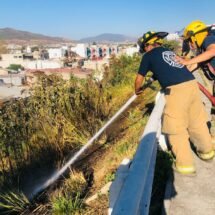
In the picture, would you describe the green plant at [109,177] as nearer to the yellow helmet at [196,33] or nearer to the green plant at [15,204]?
the green plant at [15,204]

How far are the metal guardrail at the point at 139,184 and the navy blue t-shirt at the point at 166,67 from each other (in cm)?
49

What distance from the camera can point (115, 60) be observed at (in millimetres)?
14430

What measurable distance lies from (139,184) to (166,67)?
2.26 m

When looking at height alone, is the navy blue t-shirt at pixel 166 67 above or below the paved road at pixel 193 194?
above

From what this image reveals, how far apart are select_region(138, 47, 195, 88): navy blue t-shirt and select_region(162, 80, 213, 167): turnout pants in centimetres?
7

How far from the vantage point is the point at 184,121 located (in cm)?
427

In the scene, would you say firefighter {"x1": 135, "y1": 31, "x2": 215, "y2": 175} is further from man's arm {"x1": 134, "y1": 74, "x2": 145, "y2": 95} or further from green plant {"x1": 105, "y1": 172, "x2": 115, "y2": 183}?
green plant {"x1": 105, "y1": 172, "x2": 115, "y2": 183}

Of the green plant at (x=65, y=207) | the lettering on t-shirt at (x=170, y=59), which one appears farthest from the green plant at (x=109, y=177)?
the lettering on t-shirt at (x=170, y=59)

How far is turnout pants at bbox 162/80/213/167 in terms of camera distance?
411cm

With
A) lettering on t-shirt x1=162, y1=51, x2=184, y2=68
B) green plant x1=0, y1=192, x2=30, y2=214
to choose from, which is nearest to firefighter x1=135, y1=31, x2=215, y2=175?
lettering on t-shirt x1=162, y1=51, x2=184, y2=68

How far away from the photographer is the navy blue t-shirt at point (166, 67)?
165 inches

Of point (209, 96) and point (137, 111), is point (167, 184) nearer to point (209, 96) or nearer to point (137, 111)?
point (209, 96)

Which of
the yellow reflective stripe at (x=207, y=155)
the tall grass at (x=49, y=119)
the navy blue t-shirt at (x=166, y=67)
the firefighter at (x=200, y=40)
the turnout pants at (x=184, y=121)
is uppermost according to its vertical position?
the firefighter at (x=200, y=40)

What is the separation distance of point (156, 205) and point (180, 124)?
116 centimetres
